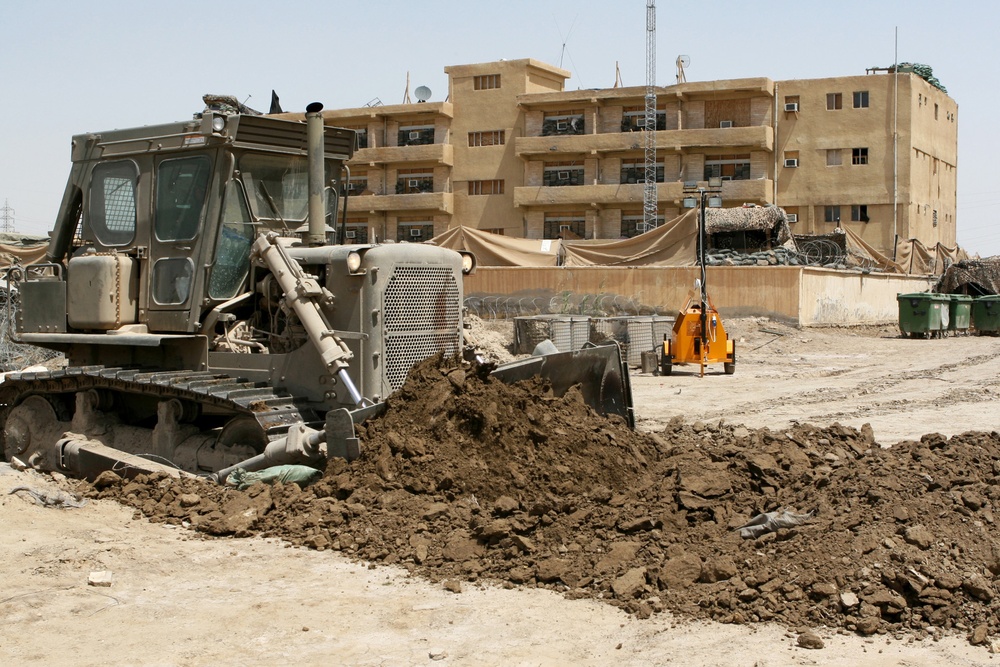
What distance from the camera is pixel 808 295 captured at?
1412 inches

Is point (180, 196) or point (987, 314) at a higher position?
point (180, 196)

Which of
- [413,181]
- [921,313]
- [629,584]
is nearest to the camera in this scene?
[629,584]

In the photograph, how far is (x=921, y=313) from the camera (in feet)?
113

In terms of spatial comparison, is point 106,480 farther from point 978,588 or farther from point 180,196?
point 978,588

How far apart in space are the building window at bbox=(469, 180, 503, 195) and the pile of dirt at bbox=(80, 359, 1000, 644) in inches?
2332

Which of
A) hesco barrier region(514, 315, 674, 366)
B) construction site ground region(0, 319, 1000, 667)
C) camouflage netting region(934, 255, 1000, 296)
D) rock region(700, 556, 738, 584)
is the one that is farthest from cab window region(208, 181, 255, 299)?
camouflage netting region(934, 255, 1000, 296)

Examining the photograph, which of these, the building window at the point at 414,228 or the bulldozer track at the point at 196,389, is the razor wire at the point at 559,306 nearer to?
the bulldozer track at the point at 196,389

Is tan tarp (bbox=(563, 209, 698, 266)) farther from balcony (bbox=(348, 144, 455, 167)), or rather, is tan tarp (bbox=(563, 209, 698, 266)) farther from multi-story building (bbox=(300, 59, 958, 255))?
balcony (bbox=(348, 144, 455, 167))

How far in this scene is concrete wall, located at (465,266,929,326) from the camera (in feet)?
116

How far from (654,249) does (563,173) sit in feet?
99.6

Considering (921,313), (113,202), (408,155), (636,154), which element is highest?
(408,155)

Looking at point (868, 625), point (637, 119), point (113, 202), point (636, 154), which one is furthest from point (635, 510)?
point (637, 119)

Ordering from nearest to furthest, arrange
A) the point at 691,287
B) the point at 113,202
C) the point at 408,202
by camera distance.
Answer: the point at 113,202 < the point at 691,287 < the point at 408,202

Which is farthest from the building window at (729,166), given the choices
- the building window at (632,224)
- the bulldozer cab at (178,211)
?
the bulldozer cab at (178,211)
